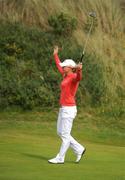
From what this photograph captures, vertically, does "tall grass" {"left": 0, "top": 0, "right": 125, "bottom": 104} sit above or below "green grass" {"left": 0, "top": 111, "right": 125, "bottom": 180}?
above

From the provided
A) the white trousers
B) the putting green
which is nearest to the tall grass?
the putting green

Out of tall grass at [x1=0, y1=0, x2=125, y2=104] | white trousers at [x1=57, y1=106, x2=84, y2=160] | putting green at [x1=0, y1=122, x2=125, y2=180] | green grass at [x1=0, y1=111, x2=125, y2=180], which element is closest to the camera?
putting green at [x1=0, y1=122, x2=125, y2=180]

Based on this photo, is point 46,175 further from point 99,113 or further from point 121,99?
point 121,99

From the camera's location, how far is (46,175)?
1171 cm

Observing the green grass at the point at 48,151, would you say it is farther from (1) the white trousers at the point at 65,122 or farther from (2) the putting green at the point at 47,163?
(1) the white trousers at the point at 65,122

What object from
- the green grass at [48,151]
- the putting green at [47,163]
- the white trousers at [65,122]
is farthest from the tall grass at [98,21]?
the white trousers at [65,122]

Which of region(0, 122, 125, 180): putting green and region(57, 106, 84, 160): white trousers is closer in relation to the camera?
region(0, 122, 125, 180): putting green

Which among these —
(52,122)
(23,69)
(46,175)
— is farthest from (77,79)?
(23,69)

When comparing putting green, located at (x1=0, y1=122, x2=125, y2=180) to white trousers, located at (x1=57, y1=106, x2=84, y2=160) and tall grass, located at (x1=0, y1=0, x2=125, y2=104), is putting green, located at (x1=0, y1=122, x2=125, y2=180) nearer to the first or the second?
white trousers, located at (x1=57, y1=106, x2=84, y2=160)

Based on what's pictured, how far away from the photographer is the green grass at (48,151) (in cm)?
1198

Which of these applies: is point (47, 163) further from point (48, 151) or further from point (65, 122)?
point (48, 151)

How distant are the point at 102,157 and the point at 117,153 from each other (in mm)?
1482

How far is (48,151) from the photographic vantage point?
627 inches

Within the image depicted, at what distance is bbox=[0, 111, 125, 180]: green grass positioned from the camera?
12.0 meters
